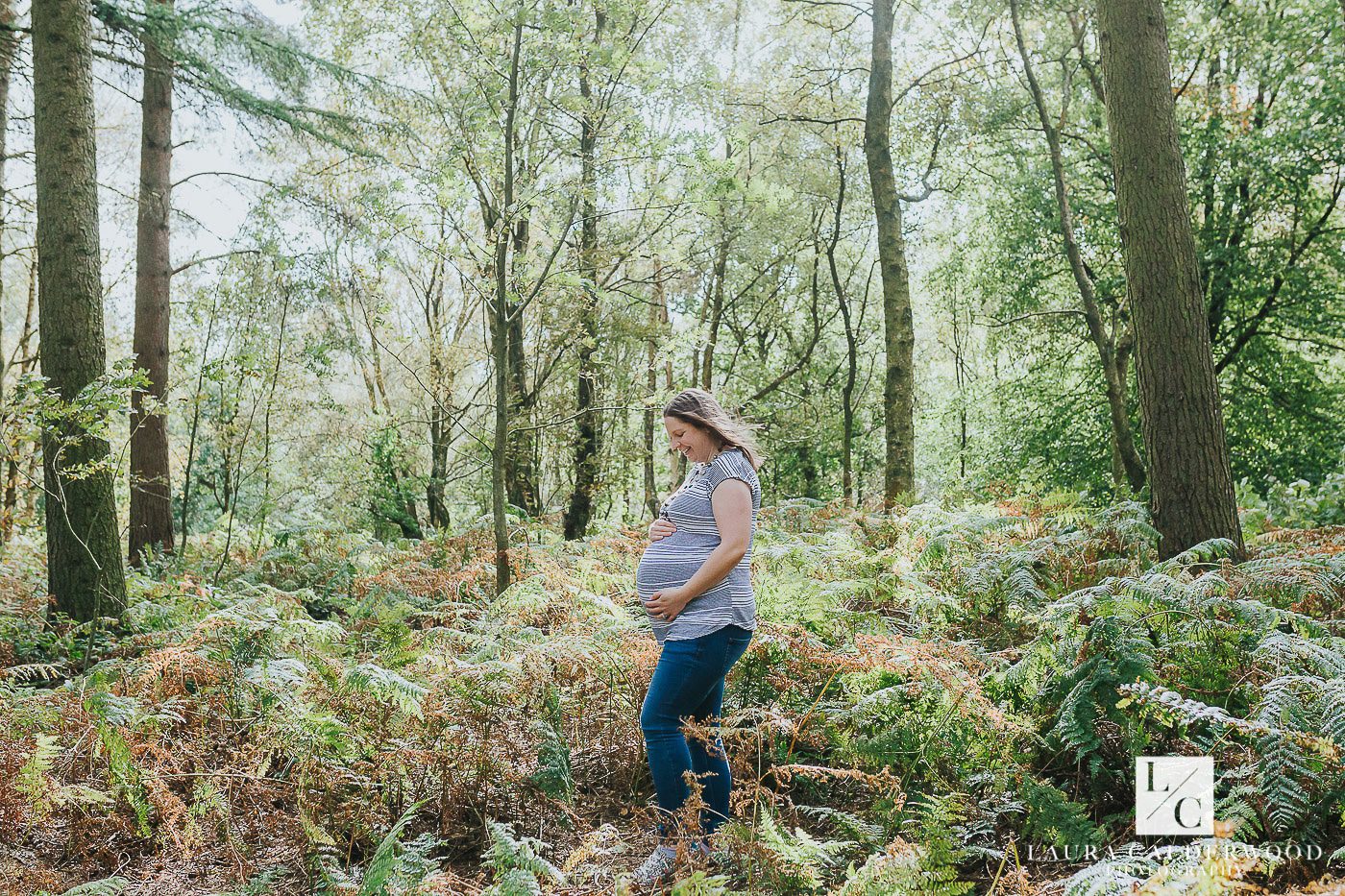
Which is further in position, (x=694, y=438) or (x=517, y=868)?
(x=694, y=438)

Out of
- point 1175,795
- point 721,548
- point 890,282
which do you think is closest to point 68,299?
point 721,548

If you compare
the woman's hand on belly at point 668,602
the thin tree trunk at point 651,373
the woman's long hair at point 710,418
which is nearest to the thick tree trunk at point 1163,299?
the woman's long hair at point 710,418

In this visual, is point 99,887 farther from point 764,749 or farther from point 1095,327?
point 1095,327

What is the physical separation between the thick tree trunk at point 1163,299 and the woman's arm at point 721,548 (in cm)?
405

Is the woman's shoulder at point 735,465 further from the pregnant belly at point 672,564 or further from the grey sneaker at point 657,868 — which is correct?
the grey sneaker at point 657,868

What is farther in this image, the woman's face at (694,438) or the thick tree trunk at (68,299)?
the thick tree trunk at (68,299)

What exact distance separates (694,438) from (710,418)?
113 millimetres

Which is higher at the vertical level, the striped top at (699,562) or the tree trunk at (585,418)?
the tree trunk at (585,418)

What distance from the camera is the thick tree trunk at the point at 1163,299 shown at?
19.6 feet

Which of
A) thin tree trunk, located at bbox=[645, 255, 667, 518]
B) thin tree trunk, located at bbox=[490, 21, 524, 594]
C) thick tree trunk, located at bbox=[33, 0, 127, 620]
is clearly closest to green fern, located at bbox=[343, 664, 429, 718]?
thin tree trunk, located at bbox=[490, 21, 524, 594]

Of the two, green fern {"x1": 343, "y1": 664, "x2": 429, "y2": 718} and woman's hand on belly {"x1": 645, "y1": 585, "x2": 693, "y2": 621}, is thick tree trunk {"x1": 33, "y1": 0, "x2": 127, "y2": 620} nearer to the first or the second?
green fern {"x1": 343, "y1": 664, "x2": 429, "y2": 718}

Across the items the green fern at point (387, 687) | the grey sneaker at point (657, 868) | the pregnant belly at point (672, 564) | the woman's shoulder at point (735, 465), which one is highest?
the woman's shoulder at point (735, 465)

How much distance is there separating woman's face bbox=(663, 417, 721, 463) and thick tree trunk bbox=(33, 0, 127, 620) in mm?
5299

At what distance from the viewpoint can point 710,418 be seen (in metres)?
3.73
